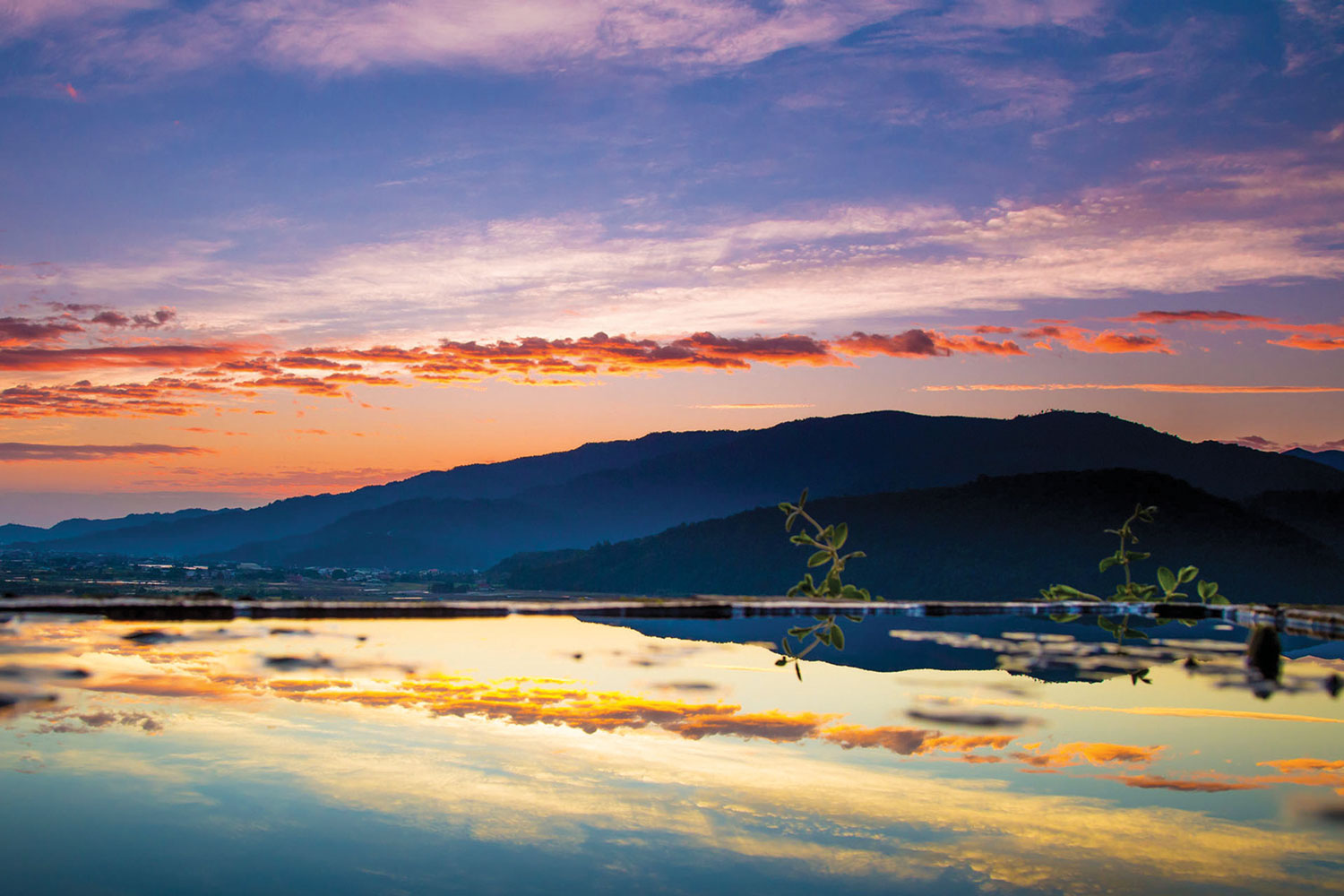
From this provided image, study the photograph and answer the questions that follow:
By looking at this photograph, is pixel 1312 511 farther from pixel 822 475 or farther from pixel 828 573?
pixel 828 573

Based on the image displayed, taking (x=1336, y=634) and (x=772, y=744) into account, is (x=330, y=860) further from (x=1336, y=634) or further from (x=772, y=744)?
(x=1336, y=634)

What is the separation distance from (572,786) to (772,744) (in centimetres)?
77

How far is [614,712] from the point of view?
12.0 feet

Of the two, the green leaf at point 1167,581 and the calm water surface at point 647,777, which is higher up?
the green leaf at point 1167,581

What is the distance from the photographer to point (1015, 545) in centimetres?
7719

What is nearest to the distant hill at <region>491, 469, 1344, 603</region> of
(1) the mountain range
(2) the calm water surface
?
(1) the mountain range

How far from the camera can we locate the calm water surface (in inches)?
79.8

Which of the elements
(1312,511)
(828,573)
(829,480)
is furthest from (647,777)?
(829,480)

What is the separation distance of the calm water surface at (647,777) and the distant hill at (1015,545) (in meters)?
64.5

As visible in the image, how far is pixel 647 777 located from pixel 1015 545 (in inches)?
3106

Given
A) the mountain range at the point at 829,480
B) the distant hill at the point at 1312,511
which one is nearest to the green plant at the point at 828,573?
the mountain range at the point at 829,480

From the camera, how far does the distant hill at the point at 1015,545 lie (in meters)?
74.6

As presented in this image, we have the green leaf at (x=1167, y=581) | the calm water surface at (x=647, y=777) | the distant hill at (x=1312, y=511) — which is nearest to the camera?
the calm water surface at (x=647, y=777)

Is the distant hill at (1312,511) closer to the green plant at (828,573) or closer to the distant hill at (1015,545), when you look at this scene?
the distant hill at (1015,545)
